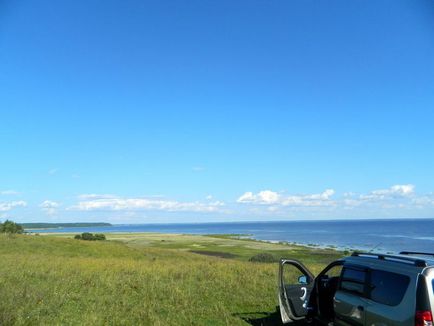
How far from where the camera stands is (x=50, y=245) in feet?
124

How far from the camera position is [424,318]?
5730mm

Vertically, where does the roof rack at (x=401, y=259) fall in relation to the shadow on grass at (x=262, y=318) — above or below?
above

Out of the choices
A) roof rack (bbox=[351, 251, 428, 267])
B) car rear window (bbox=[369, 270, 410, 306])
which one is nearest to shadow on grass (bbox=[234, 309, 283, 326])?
roof rack (bbox=[351, 251, 428, 267])

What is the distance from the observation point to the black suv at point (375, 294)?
233 inches

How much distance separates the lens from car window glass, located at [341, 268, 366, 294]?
732 centimetres

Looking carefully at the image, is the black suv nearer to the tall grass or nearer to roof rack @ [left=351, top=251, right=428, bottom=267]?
roof rack @ [left=351, top=251, right=428, bottom=267]

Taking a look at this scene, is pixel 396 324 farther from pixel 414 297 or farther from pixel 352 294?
pixel 352 294

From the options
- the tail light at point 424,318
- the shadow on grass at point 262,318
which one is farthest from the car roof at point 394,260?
the shadow on grass at point 262,318

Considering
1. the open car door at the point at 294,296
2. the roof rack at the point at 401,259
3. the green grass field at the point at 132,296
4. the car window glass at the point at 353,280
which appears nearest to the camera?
the roof rack at the point at 401,259

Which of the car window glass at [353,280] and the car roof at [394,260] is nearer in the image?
the car roof at [394,260]

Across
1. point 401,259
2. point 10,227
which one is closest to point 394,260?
point 401,259

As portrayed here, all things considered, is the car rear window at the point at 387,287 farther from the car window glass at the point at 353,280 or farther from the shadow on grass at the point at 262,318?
the shadow on grass at the point at 262,318

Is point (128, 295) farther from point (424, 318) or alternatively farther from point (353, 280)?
point (424, 318)

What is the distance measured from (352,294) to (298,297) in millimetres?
2495
